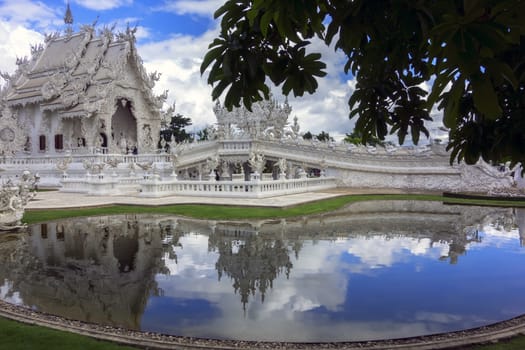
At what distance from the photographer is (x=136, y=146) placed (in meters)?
32.2

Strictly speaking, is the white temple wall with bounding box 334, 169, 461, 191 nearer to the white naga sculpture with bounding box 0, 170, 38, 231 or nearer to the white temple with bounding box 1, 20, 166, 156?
the white temple with bounding box 1, 20, 166, 156

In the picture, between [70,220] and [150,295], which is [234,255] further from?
[70,220]

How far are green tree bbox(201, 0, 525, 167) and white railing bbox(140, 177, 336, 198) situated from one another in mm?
14327

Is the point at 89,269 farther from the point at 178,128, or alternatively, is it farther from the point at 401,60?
the point at 178,128

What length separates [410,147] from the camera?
26.3m

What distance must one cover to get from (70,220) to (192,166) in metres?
14.5

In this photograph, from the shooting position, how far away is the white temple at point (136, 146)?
2303 centimetres

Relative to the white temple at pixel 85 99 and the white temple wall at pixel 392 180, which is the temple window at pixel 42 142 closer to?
the white temple at pixel 85 99

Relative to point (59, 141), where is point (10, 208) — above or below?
below

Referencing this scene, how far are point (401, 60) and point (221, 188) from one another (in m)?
15.9

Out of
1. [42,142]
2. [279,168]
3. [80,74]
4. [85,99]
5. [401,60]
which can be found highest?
[80,74]

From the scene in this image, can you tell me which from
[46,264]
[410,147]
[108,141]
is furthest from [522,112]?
[108,141]

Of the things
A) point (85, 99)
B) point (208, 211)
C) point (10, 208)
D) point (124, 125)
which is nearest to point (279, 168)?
point (208, 211)

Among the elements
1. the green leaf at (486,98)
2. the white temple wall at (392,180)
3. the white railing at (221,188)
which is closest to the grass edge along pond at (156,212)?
the white railing at (221,188)
